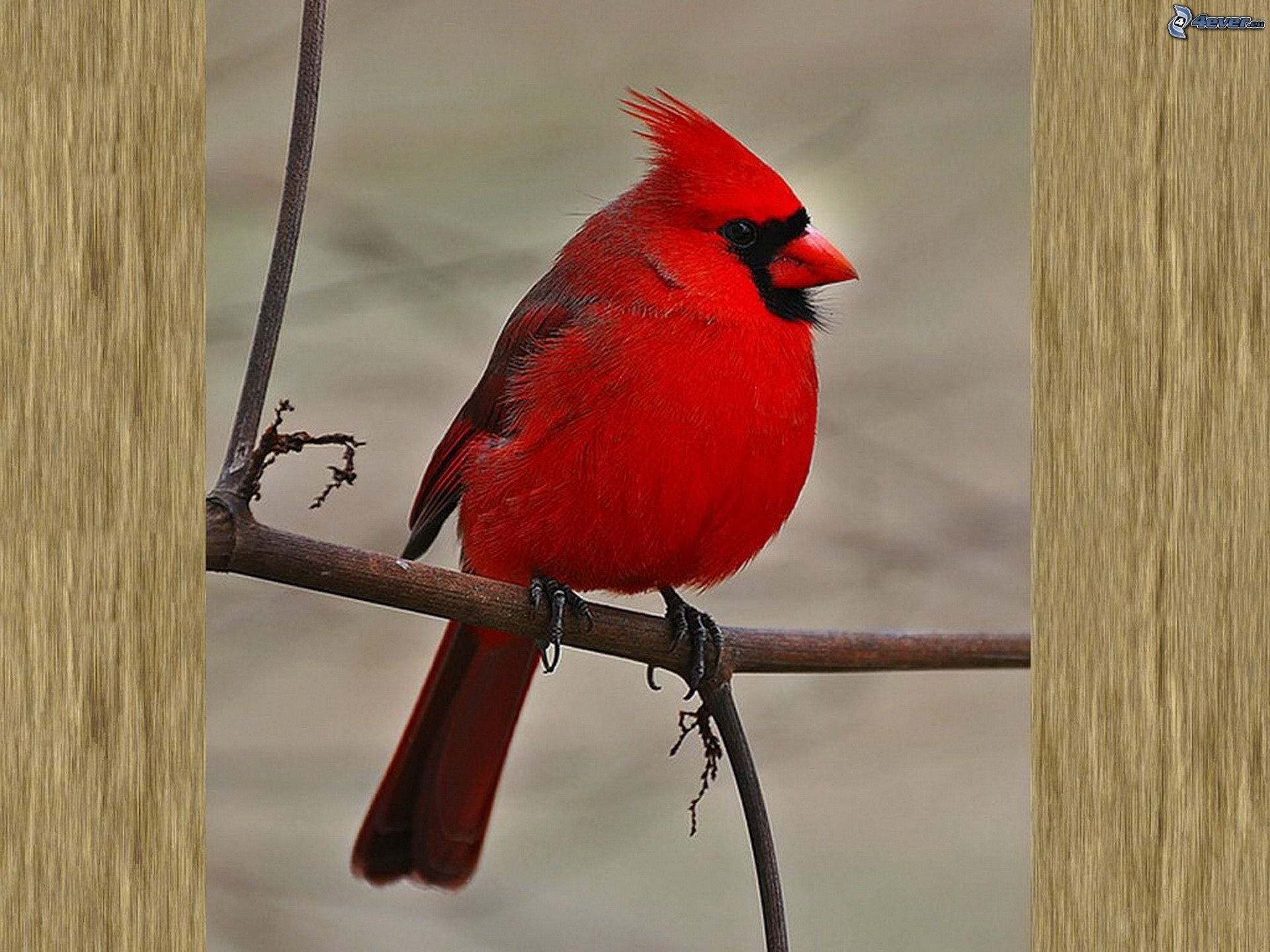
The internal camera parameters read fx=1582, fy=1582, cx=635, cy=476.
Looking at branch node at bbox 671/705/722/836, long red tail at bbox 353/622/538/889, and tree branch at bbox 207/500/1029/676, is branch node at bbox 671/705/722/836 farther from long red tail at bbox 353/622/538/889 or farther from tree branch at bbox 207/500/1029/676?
long red tail at bbox 353/622/538/889

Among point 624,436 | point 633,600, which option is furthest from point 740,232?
point 633,600

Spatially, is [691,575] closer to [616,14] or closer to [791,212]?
[791,212]

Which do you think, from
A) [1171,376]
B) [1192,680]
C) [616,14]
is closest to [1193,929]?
[1192,680]

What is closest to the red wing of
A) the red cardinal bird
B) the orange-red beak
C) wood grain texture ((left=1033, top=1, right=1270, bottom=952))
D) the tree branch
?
the red cardinal bird

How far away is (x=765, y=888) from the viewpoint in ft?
4.80

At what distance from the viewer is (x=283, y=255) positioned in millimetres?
1319

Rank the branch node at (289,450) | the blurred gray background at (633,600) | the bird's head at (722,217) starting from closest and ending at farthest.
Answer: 1. the branch node at (289,450)
2. the blurred gray background at (633,600)
3. the bird's head at (722,217)

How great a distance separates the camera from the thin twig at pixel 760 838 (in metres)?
1.46

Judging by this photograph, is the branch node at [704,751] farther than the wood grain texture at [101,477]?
Yes

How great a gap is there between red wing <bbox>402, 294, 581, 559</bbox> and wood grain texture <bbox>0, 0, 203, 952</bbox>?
9.7 inches

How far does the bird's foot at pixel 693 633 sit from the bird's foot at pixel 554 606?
0.31 ft

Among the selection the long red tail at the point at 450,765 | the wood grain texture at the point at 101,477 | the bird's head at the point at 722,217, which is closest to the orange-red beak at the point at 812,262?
the bird's head at the point at 722,217

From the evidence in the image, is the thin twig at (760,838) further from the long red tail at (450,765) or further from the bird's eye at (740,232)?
the bird's eye at (740,232)

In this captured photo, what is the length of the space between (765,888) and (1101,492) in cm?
51
